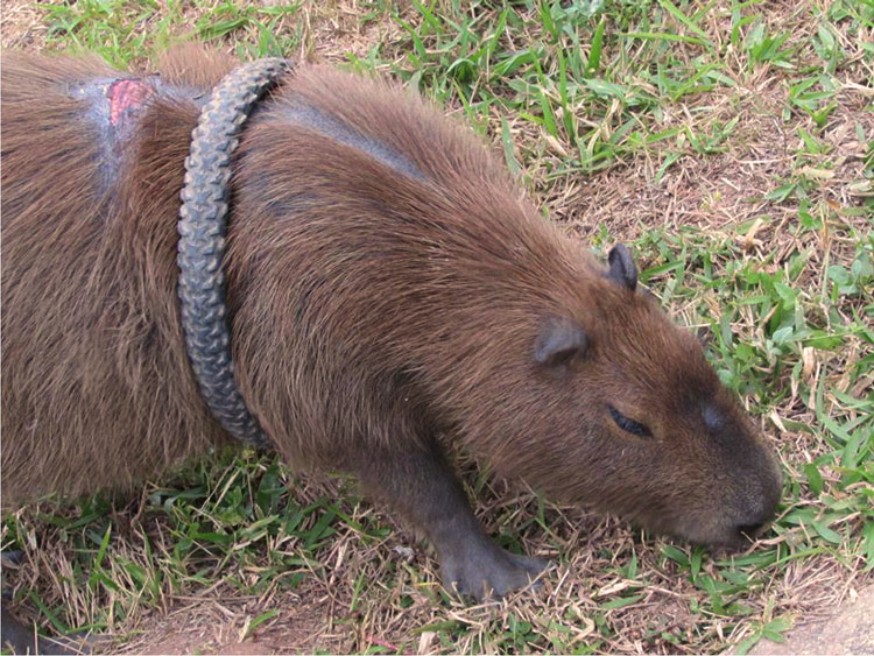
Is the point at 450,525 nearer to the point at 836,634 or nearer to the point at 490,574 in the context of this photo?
the point at 490,574

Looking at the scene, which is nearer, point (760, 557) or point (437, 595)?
point (760, 557)

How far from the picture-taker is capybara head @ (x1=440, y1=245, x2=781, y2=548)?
142 inches

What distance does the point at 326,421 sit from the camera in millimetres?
3746

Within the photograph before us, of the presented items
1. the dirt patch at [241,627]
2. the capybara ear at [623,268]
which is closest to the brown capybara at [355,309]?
the capybara ear at [623,268]

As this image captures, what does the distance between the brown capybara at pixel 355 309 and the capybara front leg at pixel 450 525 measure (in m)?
0.14

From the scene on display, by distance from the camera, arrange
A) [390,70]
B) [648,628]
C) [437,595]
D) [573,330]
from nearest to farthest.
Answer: [573,330] < [648,628] < [437,595] < [390,70]

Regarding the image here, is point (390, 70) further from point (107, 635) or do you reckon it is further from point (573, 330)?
point (107, 635)

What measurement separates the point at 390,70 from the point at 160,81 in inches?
65.8

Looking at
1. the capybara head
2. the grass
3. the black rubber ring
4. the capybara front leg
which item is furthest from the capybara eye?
the black rubber ring

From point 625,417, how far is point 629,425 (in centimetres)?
4

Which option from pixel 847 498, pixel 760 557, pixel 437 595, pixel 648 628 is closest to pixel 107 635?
pixel 437 595

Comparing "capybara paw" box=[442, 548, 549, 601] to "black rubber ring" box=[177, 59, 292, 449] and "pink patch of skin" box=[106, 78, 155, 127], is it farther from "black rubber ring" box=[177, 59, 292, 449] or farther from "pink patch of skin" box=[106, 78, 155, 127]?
"pink patch of skin" box=[106, 78, 155, 127]

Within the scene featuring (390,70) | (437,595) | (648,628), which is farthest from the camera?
(390,70)

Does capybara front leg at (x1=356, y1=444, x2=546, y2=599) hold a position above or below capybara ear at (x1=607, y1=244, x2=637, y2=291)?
below
